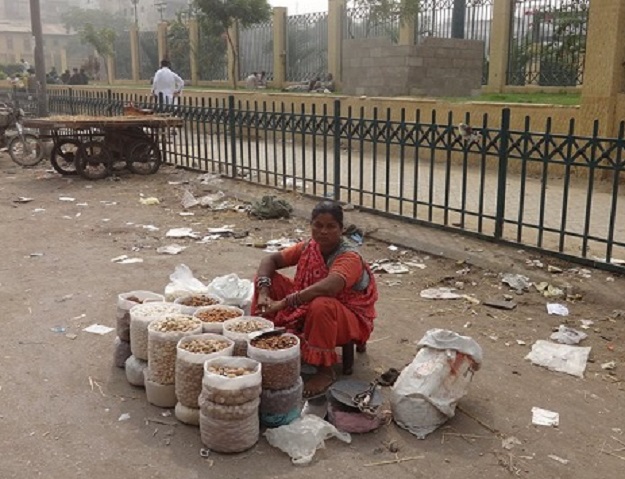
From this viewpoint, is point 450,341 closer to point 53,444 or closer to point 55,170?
point 53,444

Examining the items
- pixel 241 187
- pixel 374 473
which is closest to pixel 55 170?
pixel 241 187

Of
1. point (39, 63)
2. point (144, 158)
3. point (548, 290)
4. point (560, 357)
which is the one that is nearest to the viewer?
point (560, 357)

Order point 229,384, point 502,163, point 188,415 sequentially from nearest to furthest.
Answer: point 229,384, point 188,415, point 502,163

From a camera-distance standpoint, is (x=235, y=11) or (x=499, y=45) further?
(x=235, y=11)

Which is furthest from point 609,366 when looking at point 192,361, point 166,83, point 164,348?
point 166,83

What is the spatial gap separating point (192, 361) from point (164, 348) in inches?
11.1

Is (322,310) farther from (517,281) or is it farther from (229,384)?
(517,281)

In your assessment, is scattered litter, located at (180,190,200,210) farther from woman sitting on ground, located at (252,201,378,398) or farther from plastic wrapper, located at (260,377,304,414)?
plastic wrapper, located at (260,377,304,414)

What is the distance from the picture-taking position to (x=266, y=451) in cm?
315

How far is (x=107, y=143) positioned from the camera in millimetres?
10961

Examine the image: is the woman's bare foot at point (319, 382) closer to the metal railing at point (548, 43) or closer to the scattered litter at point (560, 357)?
the scattered litter at point (560, 357)

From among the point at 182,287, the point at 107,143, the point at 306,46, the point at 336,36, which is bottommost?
the point at 182,287

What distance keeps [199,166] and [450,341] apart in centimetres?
854

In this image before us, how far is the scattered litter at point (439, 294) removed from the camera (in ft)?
17.6
